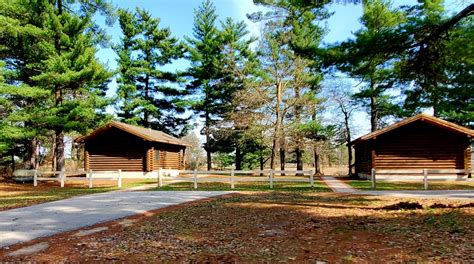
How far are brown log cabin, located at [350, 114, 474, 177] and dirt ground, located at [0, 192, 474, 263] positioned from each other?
14.6 meters

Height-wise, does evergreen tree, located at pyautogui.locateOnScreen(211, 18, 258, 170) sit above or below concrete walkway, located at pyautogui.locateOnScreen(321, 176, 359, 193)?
above

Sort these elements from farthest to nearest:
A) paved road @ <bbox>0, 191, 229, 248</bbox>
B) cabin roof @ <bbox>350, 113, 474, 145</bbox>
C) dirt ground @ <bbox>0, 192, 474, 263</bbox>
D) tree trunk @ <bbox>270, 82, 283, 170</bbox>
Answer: tree trunk @ <bbox>270, 82, 283, 170</bbox> → cabin roof @ <bbox>350, 113, 474, 145</bbox> → paved road @ <bbox>0, 191, 229, 248</bbox> → dirt ground @ <bbox>0, 192, 474, 263</bbox>

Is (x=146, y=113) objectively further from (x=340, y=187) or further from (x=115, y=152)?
(x=340, y=187)

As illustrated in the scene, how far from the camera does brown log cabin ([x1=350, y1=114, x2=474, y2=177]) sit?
81.5 feet

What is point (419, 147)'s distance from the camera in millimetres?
25281

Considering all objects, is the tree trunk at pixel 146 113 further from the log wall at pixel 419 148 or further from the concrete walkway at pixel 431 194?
the concrete walkway at pixel 431 194

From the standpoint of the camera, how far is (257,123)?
1350 inches

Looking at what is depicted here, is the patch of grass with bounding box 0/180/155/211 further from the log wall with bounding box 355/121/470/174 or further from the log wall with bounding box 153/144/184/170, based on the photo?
the log wall with bounding box 355/121/470/174

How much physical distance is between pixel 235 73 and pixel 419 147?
1701 cm

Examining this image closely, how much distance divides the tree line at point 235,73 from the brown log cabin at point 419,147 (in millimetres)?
2192

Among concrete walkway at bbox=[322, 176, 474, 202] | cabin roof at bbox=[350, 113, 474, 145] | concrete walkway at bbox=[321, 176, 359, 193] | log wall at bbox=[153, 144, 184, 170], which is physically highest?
cabin roof at bbox=[350, 113, 474, 145]

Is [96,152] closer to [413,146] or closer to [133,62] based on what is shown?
[133,62]

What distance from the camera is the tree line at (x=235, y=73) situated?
408 inches

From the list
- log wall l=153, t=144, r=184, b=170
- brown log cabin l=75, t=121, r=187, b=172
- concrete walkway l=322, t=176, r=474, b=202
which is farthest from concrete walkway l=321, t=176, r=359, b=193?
log wall l=153, t=144, r=184, b=170
